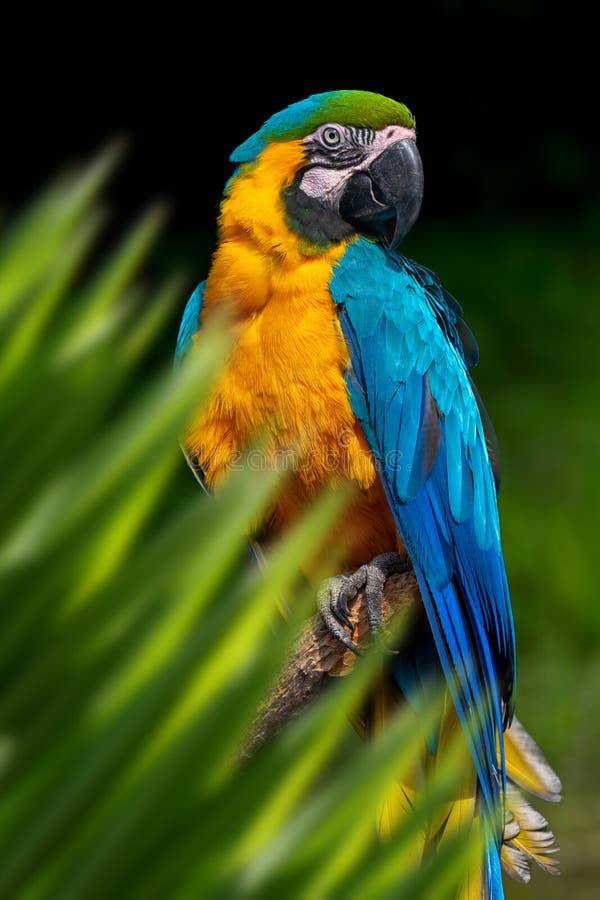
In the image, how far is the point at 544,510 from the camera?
11.9ft

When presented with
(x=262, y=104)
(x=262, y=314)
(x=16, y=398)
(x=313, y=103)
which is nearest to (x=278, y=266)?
(x=262, y=314)

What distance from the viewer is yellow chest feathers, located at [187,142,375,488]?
1099 millimetres

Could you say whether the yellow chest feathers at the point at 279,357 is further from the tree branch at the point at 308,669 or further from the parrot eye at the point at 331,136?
the tree branch at the point at 308,669

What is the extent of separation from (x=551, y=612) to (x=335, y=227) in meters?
2.52

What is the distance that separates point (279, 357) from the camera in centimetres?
110

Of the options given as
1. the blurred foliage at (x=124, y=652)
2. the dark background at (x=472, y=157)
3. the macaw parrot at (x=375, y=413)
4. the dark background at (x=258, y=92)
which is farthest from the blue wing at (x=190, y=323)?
the dark background at (x=258, y=92)

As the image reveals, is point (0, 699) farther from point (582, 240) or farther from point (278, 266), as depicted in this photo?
point (582, 240)

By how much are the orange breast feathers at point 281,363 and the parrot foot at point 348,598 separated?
0.07m

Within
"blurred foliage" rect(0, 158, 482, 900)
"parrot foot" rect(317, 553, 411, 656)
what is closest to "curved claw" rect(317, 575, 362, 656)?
"parrot foot" rect(317, 553, 411, 656)

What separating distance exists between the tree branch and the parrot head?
388 millimetres

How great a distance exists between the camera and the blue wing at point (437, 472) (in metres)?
1.11

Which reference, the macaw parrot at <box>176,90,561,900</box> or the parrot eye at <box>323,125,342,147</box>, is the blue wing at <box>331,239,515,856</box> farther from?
the parrot eye at <box>323,125,342,147</box>

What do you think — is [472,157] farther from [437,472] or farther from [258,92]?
[437,472]

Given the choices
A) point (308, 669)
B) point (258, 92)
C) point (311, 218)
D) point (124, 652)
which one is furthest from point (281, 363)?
point (258, 92)
